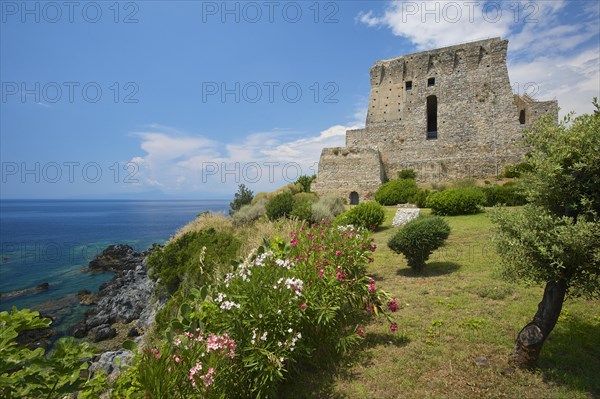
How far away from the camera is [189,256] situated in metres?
12.4

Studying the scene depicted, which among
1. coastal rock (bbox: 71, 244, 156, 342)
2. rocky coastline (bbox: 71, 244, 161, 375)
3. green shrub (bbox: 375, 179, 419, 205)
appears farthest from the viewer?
green shrub (bbox: 375, 179, 419, 205)

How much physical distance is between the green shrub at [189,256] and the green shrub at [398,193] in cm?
1139

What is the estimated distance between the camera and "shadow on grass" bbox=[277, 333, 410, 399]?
11.7ft

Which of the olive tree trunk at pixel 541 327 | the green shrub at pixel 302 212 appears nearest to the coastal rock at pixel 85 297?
the green shrub at pixel 302 212

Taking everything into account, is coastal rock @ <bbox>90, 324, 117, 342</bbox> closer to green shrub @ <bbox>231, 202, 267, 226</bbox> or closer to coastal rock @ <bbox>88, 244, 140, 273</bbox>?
green shrub @ <bbox>231, 202, 267, 226</bbox>

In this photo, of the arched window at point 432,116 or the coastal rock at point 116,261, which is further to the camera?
the arched window at point 432,116

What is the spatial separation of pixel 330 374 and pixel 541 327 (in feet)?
8.32

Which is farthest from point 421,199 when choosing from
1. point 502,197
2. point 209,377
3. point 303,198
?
point 209,377

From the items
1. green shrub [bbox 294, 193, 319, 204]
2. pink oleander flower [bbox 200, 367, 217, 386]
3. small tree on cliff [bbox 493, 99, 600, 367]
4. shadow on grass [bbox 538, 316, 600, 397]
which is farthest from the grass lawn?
green shrub [bbox 294, 193, 319, 204]

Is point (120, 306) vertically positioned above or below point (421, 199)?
below

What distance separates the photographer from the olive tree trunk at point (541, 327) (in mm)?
3344

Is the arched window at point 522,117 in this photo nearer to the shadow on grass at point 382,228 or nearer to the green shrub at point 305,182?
the green shrub at point 305,182

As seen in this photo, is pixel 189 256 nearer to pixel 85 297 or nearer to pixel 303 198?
pixel 303 198

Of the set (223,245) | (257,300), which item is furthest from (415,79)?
(257,300)
